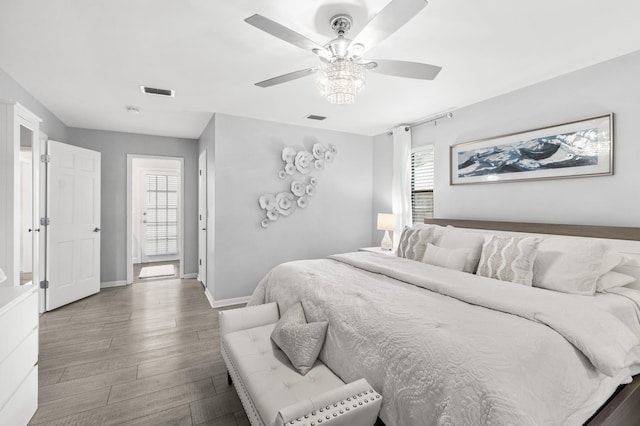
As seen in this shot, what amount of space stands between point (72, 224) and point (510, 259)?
16.5 ft

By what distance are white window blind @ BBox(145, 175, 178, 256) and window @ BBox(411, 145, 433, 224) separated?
5625 mm

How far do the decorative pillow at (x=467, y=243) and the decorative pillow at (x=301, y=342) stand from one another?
147 centimetres

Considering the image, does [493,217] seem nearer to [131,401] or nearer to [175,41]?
[175,41]

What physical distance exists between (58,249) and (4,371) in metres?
2.95

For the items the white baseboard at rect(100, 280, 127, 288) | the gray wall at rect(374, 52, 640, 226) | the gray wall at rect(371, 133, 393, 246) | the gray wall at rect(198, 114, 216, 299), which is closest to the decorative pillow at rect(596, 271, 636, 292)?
Result: the gray wall at rect(374, 52, 640, 226)

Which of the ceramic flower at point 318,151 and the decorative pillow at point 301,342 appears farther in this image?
the ceramic flower at point 318,151

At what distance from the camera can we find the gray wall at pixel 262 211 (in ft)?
12.8

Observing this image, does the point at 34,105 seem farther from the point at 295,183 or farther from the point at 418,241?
the point at 418,241

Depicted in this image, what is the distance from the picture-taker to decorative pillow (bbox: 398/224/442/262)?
118 inches

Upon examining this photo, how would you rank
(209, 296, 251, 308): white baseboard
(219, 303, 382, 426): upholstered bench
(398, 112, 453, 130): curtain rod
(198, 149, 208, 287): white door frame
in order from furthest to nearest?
(198, 149, 208, 287): white door frame < (209, 296, 251, 308): white baseboard < (398, 112, 453, 130): curtain rod < (219, 303, 382, 426): upholstered bench

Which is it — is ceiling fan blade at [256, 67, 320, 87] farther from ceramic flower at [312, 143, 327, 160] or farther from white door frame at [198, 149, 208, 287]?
white door frame at [198, 149, 208, 287]

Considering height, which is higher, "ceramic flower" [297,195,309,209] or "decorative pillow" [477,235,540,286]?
"ceramic flower" [297,195,309,209]

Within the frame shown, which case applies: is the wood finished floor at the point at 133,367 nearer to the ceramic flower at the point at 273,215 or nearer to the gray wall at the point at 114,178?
the gray wall at the point at 114,178

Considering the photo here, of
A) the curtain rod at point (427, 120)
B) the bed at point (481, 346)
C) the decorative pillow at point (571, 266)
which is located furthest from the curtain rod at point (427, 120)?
the bed at point (481, 346)
